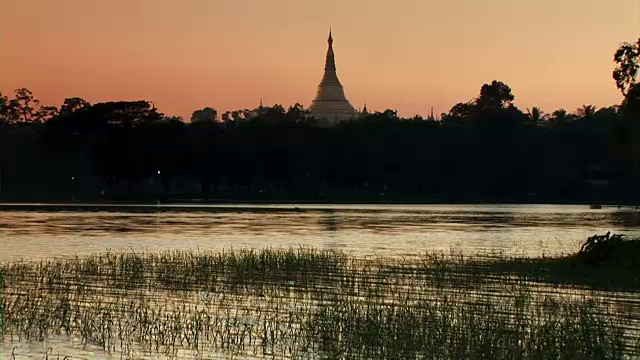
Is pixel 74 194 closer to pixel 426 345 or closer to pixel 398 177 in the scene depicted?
pixel 398 177

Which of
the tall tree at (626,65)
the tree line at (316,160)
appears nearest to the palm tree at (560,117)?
the tree line at (316,160)

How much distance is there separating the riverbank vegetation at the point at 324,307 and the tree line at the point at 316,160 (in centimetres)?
9783

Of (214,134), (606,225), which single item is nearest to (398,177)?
(214,134)

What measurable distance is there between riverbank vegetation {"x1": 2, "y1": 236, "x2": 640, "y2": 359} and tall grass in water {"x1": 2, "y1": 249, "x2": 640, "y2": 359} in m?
0.04

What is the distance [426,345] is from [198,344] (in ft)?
14.8

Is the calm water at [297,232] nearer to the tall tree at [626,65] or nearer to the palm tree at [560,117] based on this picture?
the tall tree at [626,65]

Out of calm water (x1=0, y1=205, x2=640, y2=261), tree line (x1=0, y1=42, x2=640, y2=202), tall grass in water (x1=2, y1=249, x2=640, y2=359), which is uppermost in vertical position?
tree line (x1=0, y1=42, x2=640, y2=202)

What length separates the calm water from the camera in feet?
172

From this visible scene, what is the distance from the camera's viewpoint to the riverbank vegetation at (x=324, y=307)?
21.6 metres

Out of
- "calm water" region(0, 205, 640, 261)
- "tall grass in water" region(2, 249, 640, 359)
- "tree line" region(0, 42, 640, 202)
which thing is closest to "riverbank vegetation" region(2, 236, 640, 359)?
"tall grass in water" region(2, 249, 640, 359)

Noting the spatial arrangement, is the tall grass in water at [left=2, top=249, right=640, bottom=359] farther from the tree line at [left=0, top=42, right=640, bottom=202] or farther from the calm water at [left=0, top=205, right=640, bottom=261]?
the tree line at [left=0, top=42, right=640, bottom=202]

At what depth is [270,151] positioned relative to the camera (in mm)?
138750

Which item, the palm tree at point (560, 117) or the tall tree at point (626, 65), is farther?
the palm tree at point (560, 117)

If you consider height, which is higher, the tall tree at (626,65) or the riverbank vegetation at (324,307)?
the tall tree at (626,65)
